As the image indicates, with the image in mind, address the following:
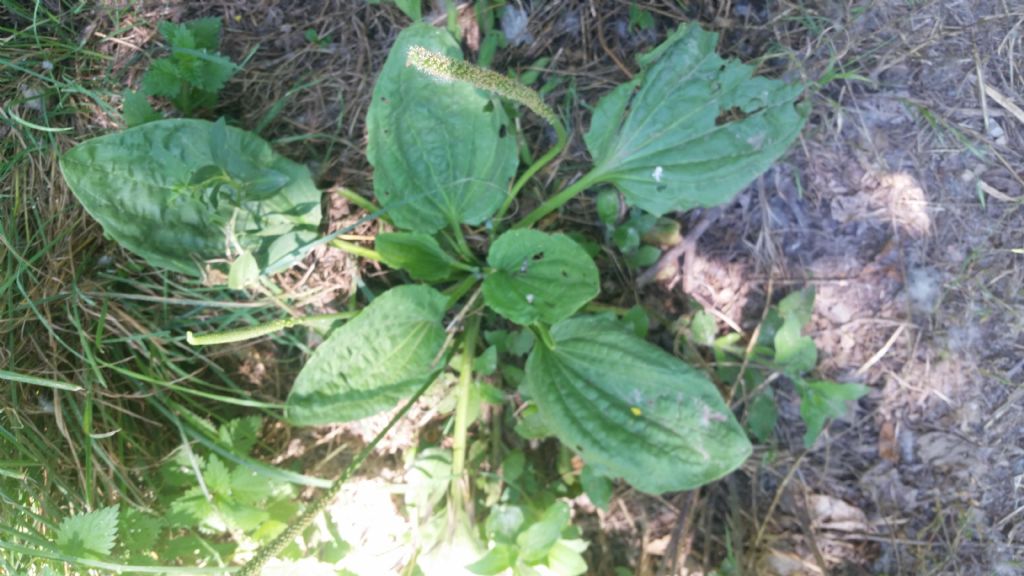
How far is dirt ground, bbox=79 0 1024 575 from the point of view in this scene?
235 cm

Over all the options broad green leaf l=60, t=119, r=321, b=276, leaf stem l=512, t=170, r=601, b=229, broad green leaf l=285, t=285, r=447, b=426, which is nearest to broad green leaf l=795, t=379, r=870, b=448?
leaf stem l=512, t=170, r=601, b=229

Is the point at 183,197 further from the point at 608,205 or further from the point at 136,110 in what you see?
the point at 608,205

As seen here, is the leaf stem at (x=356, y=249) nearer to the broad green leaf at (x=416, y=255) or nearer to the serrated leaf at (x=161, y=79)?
the broad green leaf at (x=416, y=255)

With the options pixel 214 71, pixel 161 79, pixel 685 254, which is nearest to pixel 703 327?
A: pixel 685 254

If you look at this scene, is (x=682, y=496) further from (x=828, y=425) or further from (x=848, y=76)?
(x=848, y=76)

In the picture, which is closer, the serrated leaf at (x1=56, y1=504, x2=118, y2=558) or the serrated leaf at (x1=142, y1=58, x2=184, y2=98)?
the serrated leaf at (x1=56, y1=504, x2=118, y2=558)

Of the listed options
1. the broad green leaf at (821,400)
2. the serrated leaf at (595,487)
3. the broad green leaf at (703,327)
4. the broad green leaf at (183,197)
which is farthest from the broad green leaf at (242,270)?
the broad green leaf at (821,400)

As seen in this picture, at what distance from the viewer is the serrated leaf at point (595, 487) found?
225cm

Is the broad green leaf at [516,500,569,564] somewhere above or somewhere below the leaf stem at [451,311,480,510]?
below

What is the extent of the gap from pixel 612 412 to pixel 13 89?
84.7 inches

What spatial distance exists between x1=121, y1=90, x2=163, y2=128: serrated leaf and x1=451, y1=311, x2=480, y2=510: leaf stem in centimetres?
119

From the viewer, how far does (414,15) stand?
7.50 feet

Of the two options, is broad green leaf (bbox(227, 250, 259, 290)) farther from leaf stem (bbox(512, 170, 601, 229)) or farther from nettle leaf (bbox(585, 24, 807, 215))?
nettle leaf (bbox(585, 24, 807, 215))

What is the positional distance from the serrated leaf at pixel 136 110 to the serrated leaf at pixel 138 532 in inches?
45.5
